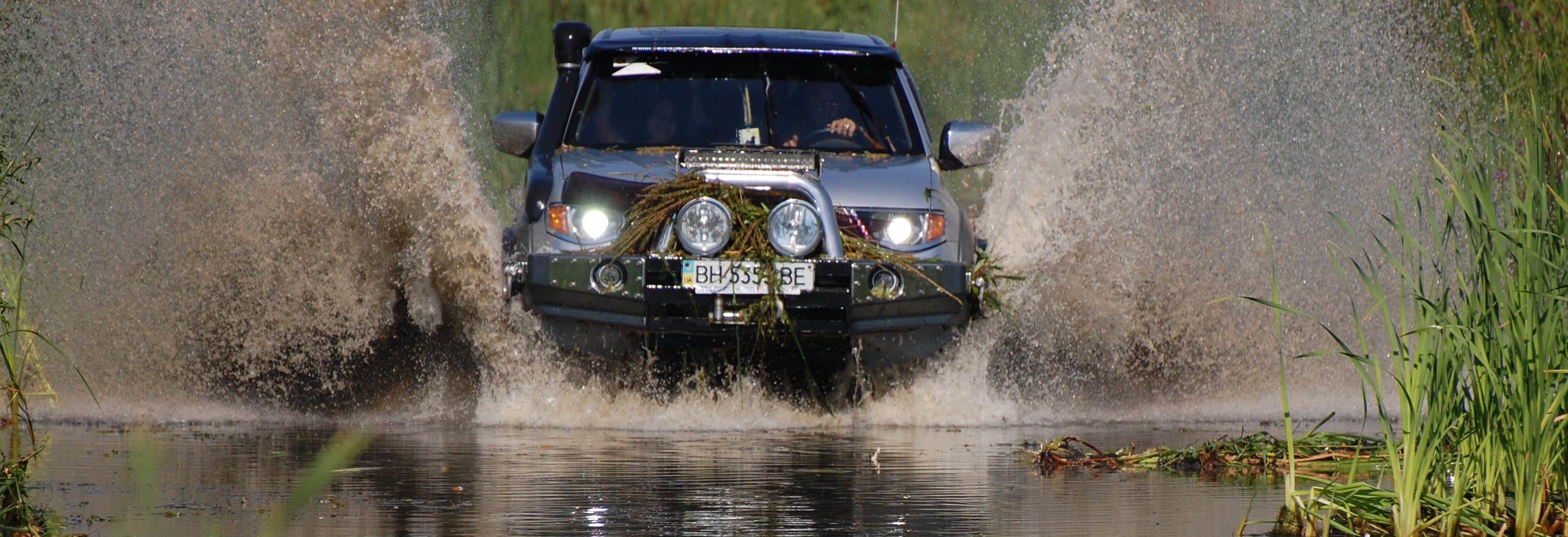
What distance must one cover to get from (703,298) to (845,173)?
86 cm

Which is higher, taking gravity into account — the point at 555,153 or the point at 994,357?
the point at 555,153

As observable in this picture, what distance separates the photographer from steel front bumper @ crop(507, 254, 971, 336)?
6.88m

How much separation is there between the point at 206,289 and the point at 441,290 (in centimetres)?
124

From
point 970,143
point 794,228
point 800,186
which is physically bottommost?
point 794,228

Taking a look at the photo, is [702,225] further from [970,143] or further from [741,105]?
[970,143]

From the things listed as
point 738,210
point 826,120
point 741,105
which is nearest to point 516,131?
point 741,105

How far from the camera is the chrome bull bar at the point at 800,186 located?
6949 mm

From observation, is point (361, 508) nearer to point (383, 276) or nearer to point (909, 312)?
point (909, 312)

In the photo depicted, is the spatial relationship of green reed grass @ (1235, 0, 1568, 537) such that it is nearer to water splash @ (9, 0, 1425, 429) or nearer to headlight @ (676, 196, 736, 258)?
headlight @ (676, 196, 736, 258)

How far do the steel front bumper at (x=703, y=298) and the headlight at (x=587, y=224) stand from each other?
142 millimetres

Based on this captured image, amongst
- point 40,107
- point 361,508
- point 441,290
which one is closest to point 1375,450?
point 361,508

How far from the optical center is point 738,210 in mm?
6992

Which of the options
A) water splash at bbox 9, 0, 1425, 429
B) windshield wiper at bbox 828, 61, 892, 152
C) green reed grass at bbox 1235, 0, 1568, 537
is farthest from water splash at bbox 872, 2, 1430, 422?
green reed grass at bbox 1235, 0, 1568, 537

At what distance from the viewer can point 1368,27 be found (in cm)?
1302
